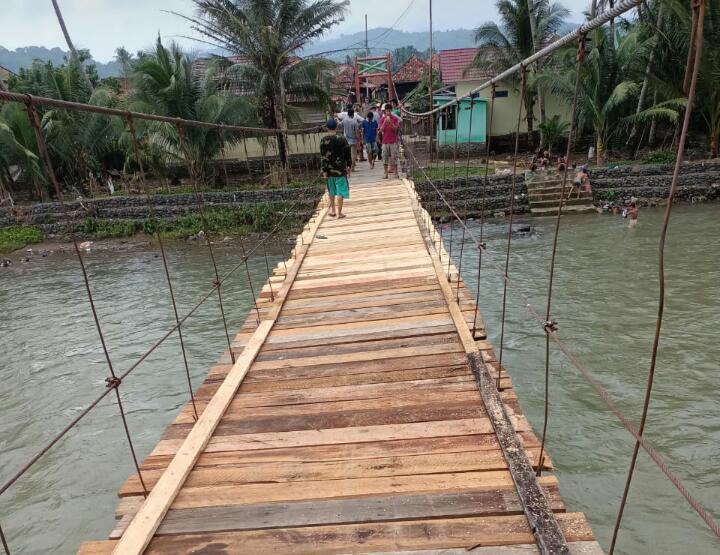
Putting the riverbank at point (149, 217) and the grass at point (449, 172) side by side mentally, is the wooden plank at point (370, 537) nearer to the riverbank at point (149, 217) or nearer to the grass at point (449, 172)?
the riverbank at point (149, 217)

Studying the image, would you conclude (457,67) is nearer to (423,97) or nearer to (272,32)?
Answer: (423,97)

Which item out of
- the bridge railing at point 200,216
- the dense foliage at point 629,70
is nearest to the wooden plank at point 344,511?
the bridge railing at point 200,216

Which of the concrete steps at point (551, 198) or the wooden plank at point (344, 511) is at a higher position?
the wooden plank at point (344, 511)

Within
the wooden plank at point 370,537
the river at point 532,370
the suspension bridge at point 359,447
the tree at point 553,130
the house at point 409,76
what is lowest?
the river at point 532,370

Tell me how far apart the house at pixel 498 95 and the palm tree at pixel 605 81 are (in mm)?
2068

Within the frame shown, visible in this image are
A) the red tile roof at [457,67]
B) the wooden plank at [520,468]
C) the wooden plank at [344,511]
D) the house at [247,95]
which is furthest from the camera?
the red tile roof at [457,67]

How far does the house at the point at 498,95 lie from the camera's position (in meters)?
14.1

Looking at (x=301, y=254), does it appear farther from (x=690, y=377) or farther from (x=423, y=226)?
(x=690, y=377)

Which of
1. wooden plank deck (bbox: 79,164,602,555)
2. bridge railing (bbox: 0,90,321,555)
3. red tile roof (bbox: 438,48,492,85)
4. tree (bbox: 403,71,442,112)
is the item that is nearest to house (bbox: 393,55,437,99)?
tree (bbox: 403,71,442,112)

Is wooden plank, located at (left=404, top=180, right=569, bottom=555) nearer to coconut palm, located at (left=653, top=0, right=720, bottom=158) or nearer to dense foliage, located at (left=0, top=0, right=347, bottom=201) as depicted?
dense foliage, located at (left=0, top=0, right=347, bottom=201)

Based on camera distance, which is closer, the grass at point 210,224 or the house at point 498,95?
the grass at point 210,224

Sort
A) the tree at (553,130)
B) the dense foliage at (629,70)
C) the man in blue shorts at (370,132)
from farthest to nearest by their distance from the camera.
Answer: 1. the tree at (553,130)
2. the dense foliage at (629,70)
3. the man in blue shorts at (370,132)

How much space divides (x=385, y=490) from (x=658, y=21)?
13.7m

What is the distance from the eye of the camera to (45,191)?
1371 cm
